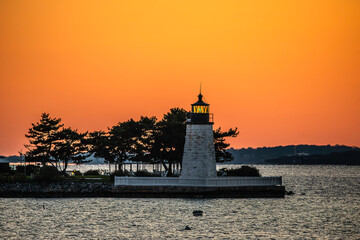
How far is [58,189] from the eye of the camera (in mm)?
73062

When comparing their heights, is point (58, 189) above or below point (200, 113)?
below

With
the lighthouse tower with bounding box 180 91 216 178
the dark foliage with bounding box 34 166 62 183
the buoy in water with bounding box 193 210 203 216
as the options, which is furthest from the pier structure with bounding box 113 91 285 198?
the dark foliage with bounding box 34 166 62 183

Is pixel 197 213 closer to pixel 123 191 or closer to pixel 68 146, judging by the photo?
pixel 123 191

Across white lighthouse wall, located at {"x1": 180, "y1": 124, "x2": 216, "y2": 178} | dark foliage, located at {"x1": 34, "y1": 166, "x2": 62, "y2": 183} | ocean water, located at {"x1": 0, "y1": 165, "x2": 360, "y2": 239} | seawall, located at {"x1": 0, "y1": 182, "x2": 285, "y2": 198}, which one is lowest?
ocean water, located at {"x1": 0, "y1": 165, "x2": 360, "y2": 239}

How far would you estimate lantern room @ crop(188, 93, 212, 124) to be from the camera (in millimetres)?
63844

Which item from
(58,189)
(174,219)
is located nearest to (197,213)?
(174,219)

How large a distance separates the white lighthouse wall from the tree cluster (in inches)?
737

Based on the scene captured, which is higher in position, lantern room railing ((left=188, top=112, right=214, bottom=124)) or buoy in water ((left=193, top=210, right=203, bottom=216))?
lantern room railing ((left=188, top=112, right=214, bottom=124))

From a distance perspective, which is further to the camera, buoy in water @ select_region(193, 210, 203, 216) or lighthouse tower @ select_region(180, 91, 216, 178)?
lighthouse tower @ select_region(180, 91, 216, 178)

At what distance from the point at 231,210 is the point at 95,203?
52.8ft

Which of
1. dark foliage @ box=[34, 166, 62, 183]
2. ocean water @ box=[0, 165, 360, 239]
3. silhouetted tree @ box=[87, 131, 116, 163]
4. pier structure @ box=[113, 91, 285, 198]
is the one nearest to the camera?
ocean water @ box=[0, 165, 360, 239]

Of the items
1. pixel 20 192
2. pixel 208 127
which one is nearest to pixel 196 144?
pixel 208 127

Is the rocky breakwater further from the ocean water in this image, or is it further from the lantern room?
the lantern room

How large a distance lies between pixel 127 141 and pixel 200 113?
29434 mm
